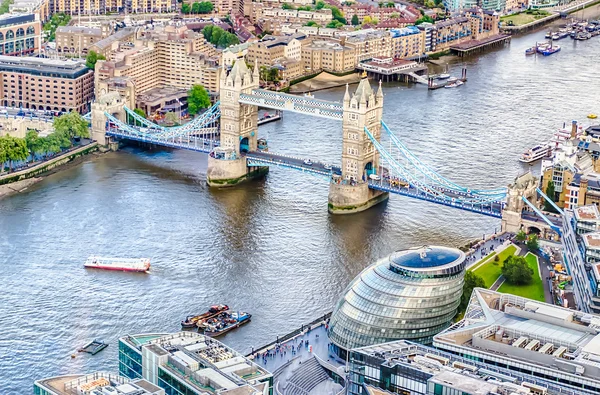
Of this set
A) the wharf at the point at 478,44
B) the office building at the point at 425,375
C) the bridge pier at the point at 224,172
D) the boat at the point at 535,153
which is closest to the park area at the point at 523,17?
the wharf at the point at 478,44

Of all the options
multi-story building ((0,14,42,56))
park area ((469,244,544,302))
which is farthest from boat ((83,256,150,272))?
multi-story building ((0,14,42,56))

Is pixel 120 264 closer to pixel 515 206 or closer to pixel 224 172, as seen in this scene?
pixel 224 172

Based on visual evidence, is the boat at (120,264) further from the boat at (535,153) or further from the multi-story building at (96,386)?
the boat at (535,153)

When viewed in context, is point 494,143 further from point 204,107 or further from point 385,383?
point 385,383

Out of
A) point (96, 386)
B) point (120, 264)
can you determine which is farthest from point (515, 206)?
point (96, 386)

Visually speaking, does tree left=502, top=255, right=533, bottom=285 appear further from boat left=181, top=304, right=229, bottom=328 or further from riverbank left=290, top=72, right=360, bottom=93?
riverbank left=290, top=72, right=360, bottom=93
